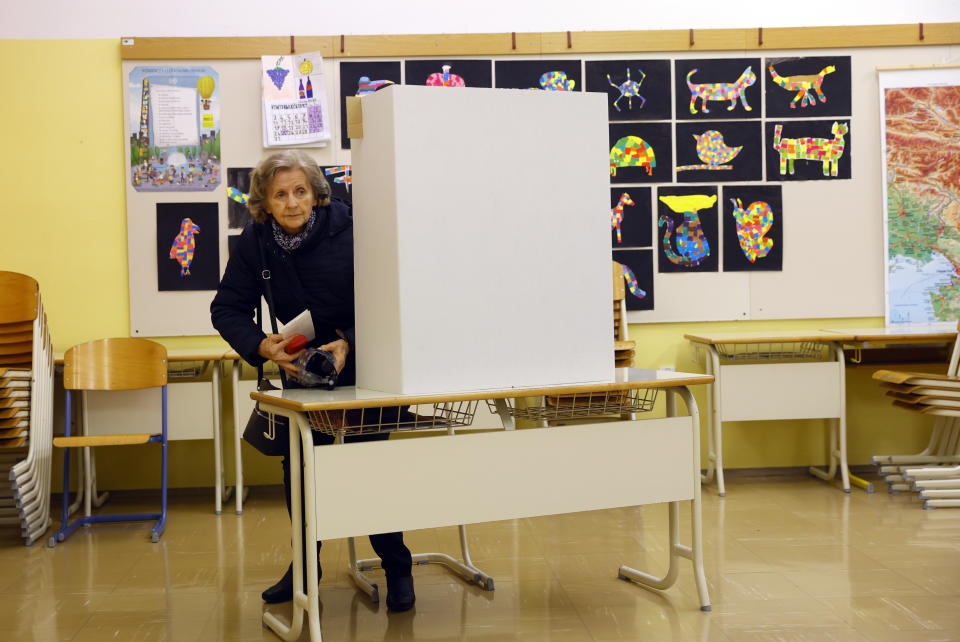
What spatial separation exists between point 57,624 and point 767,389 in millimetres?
3194

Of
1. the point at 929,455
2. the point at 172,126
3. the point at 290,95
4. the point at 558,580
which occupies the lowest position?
the point at 558,580

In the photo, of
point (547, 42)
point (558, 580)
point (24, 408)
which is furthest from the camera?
point (547, 42)

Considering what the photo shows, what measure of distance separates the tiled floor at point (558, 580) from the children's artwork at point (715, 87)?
6.47ft

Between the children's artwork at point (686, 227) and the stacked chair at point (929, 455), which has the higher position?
the children's artwork at point (686, 227)

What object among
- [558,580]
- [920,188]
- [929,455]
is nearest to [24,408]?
[558,580]

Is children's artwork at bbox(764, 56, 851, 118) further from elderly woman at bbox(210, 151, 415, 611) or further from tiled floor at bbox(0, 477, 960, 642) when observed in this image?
elderly woman at bbox(210, 151, 415, 611)

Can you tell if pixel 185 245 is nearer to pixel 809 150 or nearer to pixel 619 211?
pixel 619 211

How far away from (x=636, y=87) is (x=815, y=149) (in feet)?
3.25

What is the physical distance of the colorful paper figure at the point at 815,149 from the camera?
471 centimetres

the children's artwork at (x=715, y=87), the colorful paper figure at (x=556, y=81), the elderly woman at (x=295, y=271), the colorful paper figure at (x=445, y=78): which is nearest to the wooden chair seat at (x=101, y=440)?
the elderly woman at (x=295, y=271)

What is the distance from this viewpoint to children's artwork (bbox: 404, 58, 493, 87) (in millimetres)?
4566

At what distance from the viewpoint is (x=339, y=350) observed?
2617mm

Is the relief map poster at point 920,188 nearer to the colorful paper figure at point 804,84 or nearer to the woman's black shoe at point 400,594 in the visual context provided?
the colorful paper figure at point 804,84

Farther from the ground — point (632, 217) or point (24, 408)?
point (632, 217)
